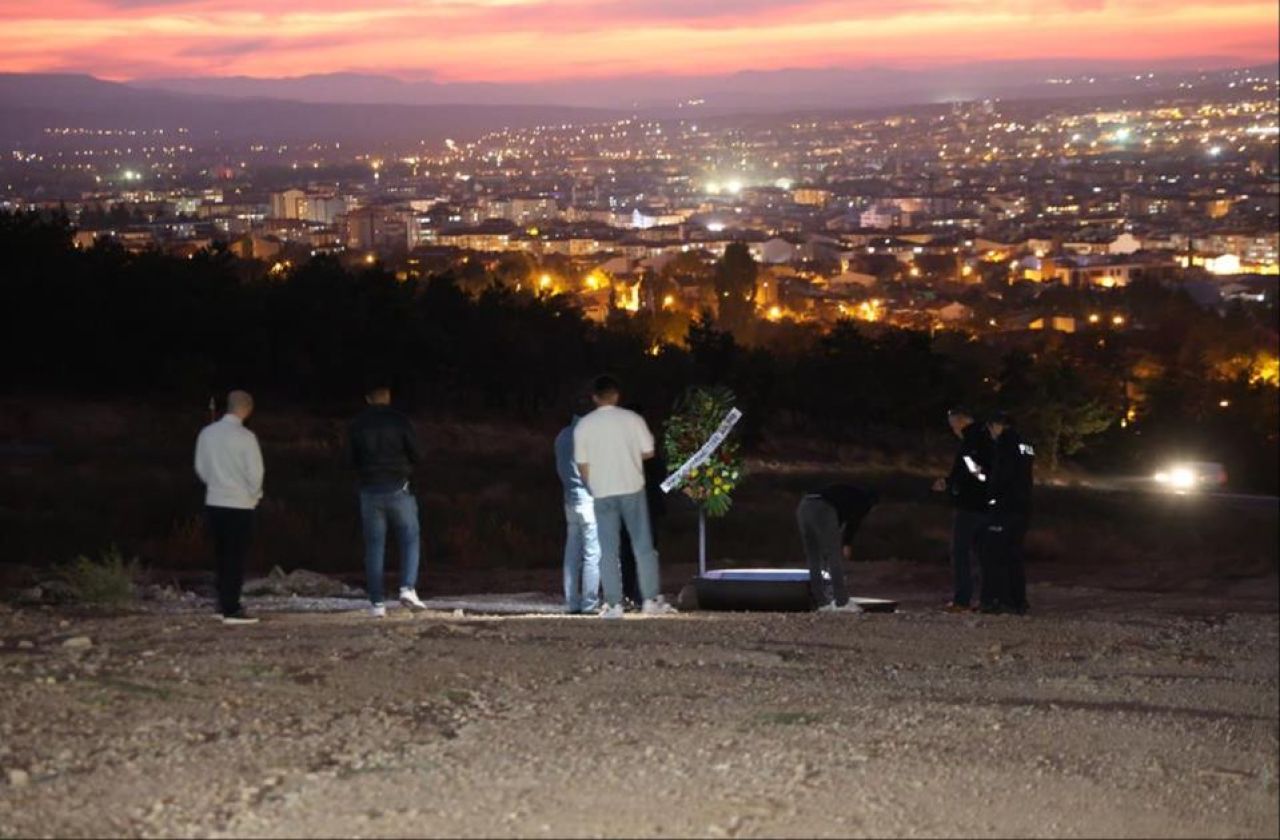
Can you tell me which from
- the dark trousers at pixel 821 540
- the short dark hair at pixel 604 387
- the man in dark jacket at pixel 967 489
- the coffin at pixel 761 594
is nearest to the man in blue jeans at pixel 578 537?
the short dark hair at pixel 604 387

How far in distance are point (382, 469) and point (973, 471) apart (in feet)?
13.0

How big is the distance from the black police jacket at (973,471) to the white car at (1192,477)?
27.4 metres

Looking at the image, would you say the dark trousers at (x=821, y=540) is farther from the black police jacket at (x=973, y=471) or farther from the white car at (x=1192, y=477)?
the white car at (x=1192, y=477)

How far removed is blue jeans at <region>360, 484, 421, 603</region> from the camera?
479 inches

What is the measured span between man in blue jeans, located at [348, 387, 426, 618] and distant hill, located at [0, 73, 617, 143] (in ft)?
82.0

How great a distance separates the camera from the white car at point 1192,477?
133 ft

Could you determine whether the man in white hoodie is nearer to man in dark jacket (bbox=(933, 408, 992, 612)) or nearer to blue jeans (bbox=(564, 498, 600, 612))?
blue jeans (bbox=(564, 498, 600, 612))

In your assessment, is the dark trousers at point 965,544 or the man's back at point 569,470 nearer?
the man's back at point 569,470

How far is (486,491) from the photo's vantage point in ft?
84.4

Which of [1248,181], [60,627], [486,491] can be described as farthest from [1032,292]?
[60,627]

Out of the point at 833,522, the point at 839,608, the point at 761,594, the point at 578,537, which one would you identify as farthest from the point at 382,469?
the point at 839,608

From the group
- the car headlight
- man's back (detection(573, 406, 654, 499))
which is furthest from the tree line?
man's back (detection(573, 406, 654, 499))

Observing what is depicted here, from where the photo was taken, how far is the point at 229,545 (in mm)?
11648

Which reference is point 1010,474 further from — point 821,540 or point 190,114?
point 190,114
